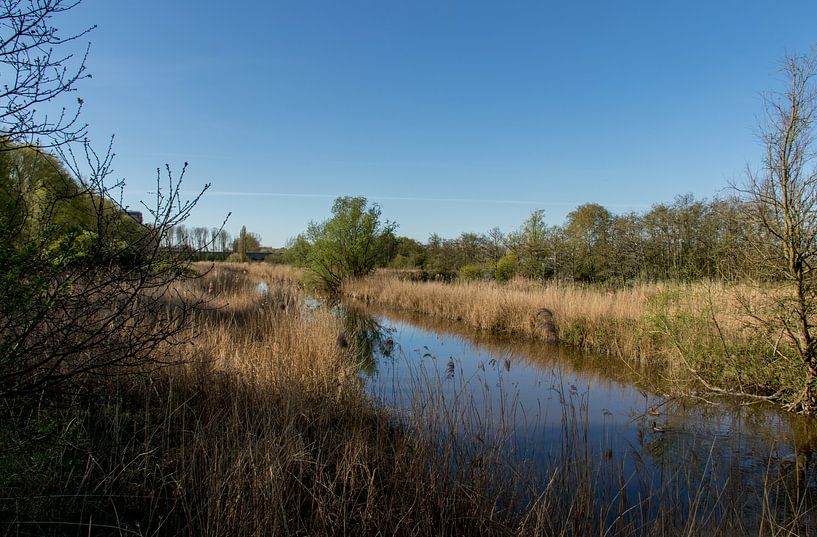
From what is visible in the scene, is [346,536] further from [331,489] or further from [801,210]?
[801,210]

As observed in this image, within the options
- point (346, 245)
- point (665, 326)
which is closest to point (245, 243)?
point (346, 245)

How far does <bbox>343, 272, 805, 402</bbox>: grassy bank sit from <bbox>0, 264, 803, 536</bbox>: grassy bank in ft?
9.11

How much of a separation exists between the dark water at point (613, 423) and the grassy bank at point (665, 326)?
0.36 m

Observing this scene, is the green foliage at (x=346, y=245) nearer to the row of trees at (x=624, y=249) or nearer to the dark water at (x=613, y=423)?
the row of trees at (x=624, y=249)

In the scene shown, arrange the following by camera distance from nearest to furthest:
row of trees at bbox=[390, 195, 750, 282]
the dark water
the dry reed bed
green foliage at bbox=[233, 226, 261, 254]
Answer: the dark water
the dry reed bed
row of trees at bbox=[390, 195, 750, 282]
green foliage at bbox=[233, 226, 261, 254]

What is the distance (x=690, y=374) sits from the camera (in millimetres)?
6633

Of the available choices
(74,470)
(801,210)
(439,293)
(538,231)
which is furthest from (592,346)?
(538,231)

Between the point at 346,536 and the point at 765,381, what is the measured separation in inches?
223

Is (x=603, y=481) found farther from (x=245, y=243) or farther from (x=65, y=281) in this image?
(x=245, y=243)

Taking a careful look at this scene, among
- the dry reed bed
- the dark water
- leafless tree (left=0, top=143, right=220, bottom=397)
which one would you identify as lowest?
the dark water

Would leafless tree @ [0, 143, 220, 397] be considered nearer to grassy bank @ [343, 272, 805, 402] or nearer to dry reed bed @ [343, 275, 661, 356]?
grassy bank @ [343, 272, 805, 402]

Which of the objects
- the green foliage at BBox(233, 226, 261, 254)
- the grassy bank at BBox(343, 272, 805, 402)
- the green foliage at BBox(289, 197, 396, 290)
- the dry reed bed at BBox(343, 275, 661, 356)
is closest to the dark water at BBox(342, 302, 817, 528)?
the grassy bank at BBox(343, 272, 805, 402)

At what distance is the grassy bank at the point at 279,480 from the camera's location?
2404 millimetres

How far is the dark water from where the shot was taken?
354cm
